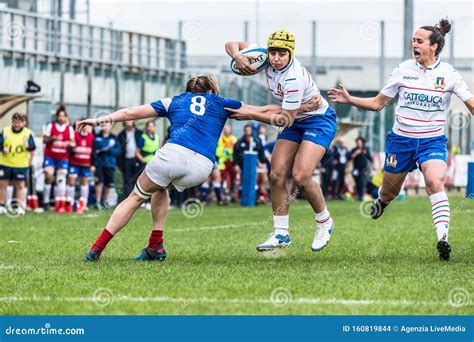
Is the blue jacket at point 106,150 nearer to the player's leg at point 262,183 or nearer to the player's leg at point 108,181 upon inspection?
the player's leg at point 108,181

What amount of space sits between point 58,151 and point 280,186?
1190 centimetres

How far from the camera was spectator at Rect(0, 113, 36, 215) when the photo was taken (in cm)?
2152

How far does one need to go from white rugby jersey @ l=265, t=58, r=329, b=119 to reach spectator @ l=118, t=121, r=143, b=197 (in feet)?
45.4

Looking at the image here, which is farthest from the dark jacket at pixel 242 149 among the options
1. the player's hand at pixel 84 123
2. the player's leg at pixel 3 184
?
the player's hand at pixel 84 123

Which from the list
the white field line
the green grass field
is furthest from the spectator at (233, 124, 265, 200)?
the white field line

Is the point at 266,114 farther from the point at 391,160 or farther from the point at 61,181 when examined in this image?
the point at 61,181

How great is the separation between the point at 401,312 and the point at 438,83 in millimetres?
4138

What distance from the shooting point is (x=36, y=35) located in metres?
30.4

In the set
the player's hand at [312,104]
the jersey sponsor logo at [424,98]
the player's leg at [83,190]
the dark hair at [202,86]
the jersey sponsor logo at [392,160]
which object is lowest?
the player's leg at [83,190]

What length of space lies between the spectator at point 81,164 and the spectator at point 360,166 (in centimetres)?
1195

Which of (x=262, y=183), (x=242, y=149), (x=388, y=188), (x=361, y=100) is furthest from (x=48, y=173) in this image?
(x=361, y=100)

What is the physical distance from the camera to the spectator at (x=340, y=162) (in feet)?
111

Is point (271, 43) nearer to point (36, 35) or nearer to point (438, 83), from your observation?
point (438, 83)
